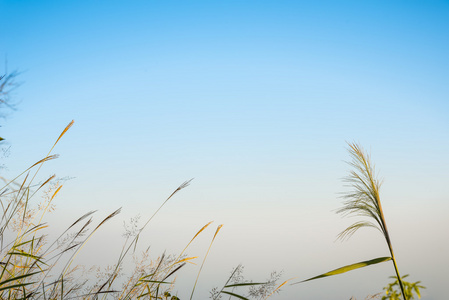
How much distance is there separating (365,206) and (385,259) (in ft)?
1.53

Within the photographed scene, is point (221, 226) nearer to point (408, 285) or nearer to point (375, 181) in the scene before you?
point (375, 181)

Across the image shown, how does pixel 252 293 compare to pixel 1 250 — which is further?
pixel 252 293

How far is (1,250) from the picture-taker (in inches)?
72.9

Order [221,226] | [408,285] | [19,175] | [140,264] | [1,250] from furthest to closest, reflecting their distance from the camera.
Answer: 1. [408,285]
2. [140,264]
3. [1,250]
4. [19,175]
5. [221,226]

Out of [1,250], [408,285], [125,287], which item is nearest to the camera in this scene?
[1,250]

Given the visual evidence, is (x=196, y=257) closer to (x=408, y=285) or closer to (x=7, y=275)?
(x=7, y=275)

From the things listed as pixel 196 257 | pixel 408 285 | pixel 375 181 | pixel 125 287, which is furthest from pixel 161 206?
pixel 408 285

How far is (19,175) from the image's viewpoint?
173 cm

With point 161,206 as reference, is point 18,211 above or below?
above

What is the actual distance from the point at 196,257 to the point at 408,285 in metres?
2.46

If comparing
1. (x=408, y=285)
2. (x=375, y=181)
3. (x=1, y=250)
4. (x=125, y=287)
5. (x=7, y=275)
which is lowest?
(x=408, y=285)

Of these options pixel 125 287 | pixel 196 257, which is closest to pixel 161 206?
pixel 196 257

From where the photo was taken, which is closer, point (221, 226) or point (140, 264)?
point (221, 226)

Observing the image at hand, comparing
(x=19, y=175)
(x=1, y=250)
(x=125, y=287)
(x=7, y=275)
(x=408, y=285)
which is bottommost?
(x=408, y=285)
